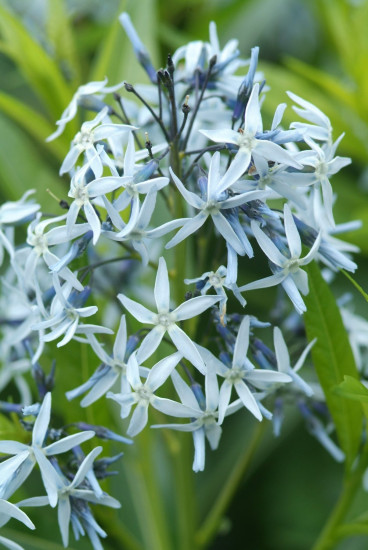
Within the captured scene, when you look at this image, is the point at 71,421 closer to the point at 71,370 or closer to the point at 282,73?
the point at 71,370

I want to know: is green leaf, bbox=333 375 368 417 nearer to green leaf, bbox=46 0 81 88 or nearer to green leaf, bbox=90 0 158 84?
green leaf, bbox=90 0 158 84

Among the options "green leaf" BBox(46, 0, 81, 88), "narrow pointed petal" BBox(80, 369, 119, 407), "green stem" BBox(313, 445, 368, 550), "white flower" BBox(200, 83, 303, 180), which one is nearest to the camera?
"white flower" BBox(200, 83, 303, 180)

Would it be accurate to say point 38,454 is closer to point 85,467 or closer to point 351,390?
point 85,467

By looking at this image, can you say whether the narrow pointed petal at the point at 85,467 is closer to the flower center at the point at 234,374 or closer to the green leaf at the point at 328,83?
the flower center at the point at 234,374

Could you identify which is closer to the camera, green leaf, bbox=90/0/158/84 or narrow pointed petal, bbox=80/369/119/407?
narrow pointed petal, bbox=80/369/119/407

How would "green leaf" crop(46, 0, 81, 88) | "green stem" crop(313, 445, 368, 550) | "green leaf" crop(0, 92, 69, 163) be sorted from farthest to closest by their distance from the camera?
"green leaf" crop(46, 0, 81, 88) < "green leaf" crop(0, 92, 69, 163) < "green stem" crop(313, 445, 368, 550)

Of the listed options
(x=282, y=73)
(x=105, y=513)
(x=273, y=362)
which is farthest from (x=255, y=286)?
(x=282, y=73)

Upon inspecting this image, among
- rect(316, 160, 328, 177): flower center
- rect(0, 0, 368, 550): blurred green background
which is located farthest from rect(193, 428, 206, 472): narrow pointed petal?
rect(0, 0, 368, 550): blurred green background
